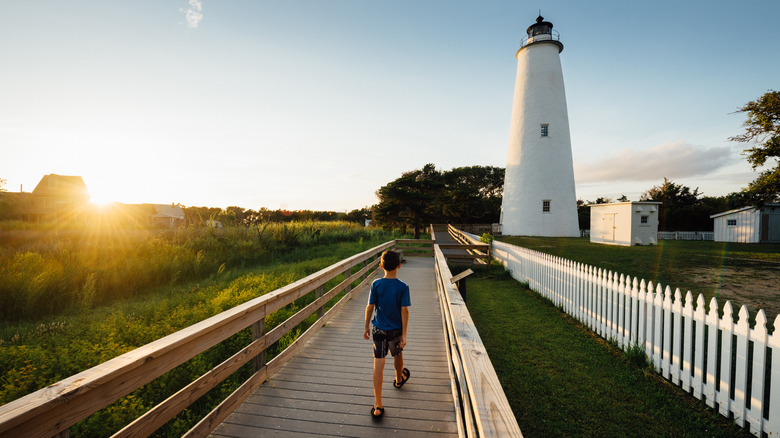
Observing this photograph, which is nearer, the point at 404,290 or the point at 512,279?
the point at 404,290

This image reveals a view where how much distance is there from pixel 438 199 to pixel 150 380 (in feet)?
125

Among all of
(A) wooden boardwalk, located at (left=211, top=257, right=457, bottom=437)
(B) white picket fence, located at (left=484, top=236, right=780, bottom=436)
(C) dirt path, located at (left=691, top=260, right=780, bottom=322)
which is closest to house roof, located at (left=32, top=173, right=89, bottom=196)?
(A) wooden boardwalk, located at (left=211, top=257, right=457, bottom=437)

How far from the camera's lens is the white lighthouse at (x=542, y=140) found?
23.8 m

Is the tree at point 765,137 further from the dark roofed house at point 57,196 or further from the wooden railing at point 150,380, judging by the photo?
the dark roofed house at point 57,196

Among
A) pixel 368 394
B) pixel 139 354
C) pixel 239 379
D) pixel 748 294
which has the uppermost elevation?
pixel 139 354

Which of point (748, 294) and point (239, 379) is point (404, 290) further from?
point (748, 294)

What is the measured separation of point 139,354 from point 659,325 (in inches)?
206

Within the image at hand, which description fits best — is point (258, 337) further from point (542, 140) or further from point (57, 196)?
point (57, 196)

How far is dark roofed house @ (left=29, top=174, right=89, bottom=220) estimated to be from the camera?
1178 inches

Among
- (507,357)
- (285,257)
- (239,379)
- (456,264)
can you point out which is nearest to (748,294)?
(507,357)

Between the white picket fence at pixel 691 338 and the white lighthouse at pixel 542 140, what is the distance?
19074mm

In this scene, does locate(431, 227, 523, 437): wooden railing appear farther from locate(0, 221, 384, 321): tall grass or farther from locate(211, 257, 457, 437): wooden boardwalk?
locate(0, 221, 384, 321): tall grass

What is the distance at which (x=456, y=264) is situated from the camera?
13.0m

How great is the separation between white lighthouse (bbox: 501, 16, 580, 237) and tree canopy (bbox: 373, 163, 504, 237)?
8.59 metres
